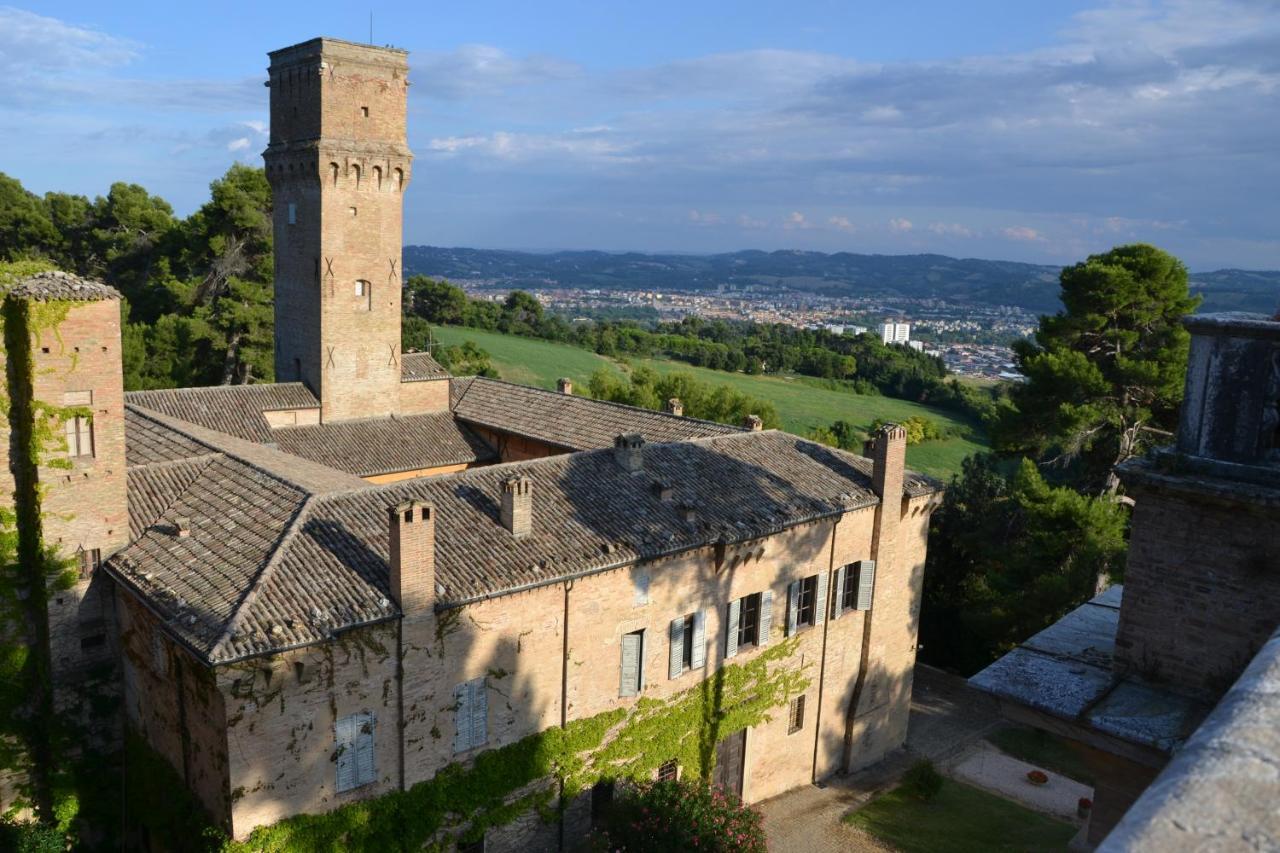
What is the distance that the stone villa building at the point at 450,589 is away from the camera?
1711cm

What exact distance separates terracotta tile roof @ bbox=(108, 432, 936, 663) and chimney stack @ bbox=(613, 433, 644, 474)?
9.2 inches

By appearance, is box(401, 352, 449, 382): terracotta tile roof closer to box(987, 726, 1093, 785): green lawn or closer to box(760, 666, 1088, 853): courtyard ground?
box(760, 666, 1088, 853): courtyard ground

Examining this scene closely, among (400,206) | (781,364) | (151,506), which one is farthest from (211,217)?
(781,364)

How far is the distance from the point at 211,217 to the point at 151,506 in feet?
120

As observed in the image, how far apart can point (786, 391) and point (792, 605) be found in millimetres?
58607

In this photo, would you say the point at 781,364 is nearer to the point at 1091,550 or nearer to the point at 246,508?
the point at 1091,550

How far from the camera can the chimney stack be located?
24.4m

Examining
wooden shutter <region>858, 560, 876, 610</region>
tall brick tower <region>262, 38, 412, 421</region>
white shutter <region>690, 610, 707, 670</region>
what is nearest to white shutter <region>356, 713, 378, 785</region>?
white shutter <region>690, 610, 707, 670</region>

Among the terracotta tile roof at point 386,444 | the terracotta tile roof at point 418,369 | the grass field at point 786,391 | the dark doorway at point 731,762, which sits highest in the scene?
the terracotta tile roof at point 418,369

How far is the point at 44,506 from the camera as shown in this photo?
1905 centimetres

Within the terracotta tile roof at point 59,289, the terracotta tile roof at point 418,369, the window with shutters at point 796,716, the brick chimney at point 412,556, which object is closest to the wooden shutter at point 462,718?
the brick chimney at point 412,556

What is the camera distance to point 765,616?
24.0 m

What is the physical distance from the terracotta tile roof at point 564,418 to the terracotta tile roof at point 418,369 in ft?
3.93

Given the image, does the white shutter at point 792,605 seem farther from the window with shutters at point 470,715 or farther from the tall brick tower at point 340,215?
the tall brick tower at point 340,215
